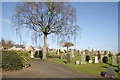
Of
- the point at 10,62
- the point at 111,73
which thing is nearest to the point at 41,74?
the point at 10,62

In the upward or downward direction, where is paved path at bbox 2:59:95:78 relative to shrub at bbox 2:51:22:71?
downward

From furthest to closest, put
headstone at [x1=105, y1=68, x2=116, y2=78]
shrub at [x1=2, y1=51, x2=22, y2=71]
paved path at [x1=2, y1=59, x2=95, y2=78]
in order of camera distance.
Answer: shrub at [x1=2, y1=51, x2=22, y2=71]
headstone at [x1=105, y1=68, x2=116, y2=78]
paved path at [x1=2, y1=59, x2=95, y2=78]

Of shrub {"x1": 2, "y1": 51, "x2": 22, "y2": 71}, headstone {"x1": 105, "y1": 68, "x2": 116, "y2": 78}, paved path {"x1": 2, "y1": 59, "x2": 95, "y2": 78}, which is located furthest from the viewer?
shrub {"x1": 2, "y1": 51, "x2": 22, "y2": 71}

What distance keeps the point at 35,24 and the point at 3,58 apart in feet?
36.6

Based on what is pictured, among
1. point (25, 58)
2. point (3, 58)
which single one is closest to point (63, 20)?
point (25, 58)

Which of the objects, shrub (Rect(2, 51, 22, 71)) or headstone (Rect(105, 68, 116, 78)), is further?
shrub (Rect(2, 51, 22, 71))

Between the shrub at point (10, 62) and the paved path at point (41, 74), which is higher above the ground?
the shrub at point (10, 62)

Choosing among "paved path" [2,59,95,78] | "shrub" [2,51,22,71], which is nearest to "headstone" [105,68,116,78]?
"paved path" [2,59,95,78]

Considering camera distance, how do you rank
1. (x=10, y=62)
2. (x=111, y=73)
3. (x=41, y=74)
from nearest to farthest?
(x=111, y=73) → (x=41, y=74) → (x=10, y=62)

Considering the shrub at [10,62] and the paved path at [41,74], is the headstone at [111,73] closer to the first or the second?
the paved path at [41,74]

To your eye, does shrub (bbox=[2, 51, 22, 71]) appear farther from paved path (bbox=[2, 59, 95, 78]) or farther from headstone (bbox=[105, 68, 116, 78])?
headstone (bbox=[105, 68, 116, 78])

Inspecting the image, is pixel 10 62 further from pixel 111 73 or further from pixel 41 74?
pixel 111 73

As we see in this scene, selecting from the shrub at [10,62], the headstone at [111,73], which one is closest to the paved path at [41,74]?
the shrub at [10,62]

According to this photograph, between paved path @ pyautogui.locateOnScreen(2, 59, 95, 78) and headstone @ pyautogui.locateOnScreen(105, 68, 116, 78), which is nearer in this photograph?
paved path @ pyautogui.locateOnScreen(2, 59, 95, 78)
